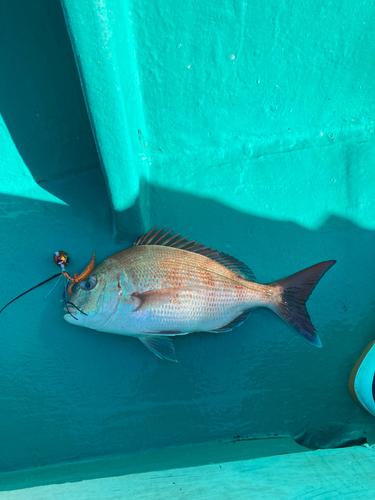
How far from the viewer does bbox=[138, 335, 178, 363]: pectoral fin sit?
1823 millimetres

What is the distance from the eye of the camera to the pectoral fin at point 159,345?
182 centimetres

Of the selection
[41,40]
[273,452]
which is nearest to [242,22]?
[41,40]

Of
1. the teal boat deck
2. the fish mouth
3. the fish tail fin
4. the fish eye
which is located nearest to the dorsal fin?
the fish tail fin

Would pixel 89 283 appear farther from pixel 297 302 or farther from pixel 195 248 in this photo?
pixel 297 302

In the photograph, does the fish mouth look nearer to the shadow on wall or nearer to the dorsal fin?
the dorsal fin

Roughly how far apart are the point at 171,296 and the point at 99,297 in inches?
15.1

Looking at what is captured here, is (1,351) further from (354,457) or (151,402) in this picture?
(354,457)

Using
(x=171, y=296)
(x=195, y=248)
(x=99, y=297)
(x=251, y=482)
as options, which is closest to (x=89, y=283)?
(x=99, y=297)

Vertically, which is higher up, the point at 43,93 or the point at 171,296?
the point at 43,93

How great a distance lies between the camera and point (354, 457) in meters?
1.57

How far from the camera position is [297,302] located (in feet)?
5.85

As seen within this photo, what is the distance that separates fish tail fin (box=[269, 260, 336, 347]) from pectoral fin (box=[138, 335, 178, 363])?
0.63 m

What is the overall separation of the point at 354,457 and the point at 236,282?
102 centimetres

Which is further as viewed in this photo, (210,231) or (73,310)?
(210,231)
